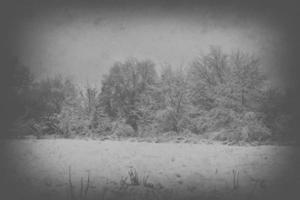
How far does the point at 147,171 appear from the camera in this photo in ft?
9.04

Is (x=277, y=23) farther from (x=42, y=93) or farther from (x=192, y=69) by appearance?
(x=42, y=93)

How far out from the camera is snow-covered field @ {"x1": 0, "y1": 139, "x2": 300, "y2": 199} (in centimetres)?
227

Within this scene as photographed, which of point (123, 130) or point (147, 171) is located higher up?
point (123, 130)

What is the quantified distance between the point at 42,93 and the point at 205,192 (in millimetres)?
3323

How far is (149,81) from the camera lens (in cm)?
472

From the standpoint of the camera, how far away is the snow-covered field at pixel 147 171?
2.27 m

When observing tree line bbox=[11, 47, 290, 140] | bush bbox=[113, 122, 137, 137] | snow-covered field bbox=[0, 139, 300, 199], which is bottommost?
snow-covered field bbox=[0, 139, 300, 199]
